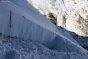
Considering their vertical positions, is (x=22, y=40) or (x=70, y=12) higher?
(x=70, y=12)

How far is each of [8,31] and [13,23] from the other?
30cm

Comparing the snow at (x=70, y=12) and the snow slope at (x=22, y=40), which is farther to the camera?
the snow at (x=70, y=12)

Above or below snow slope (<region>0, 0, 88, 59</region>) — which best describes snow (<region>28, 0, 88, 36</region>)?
above

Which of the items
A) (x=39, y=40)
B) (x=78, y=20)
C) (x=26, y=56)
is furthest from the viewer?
(x=78, y=20)

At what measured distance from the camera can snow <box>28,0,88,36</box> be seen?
62.8 ft

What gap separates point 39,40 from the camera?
13.1 ft

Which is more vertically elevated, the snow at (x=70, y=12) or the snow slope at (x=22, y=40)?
the snow at (x=70, y=12)

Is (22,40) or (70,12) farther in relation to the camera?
(70,12)

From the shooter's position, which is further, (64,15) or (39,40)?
(64,15)

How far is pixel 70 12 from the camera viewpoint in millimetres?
22766

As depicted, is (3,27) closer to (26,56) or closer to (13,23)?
(13,23)

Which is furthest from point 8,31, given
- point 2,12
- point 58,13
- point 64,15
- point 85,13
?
point 85,13

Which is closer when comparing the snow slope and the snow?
the snow slope

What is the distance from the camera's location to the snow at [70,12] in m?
19.1
